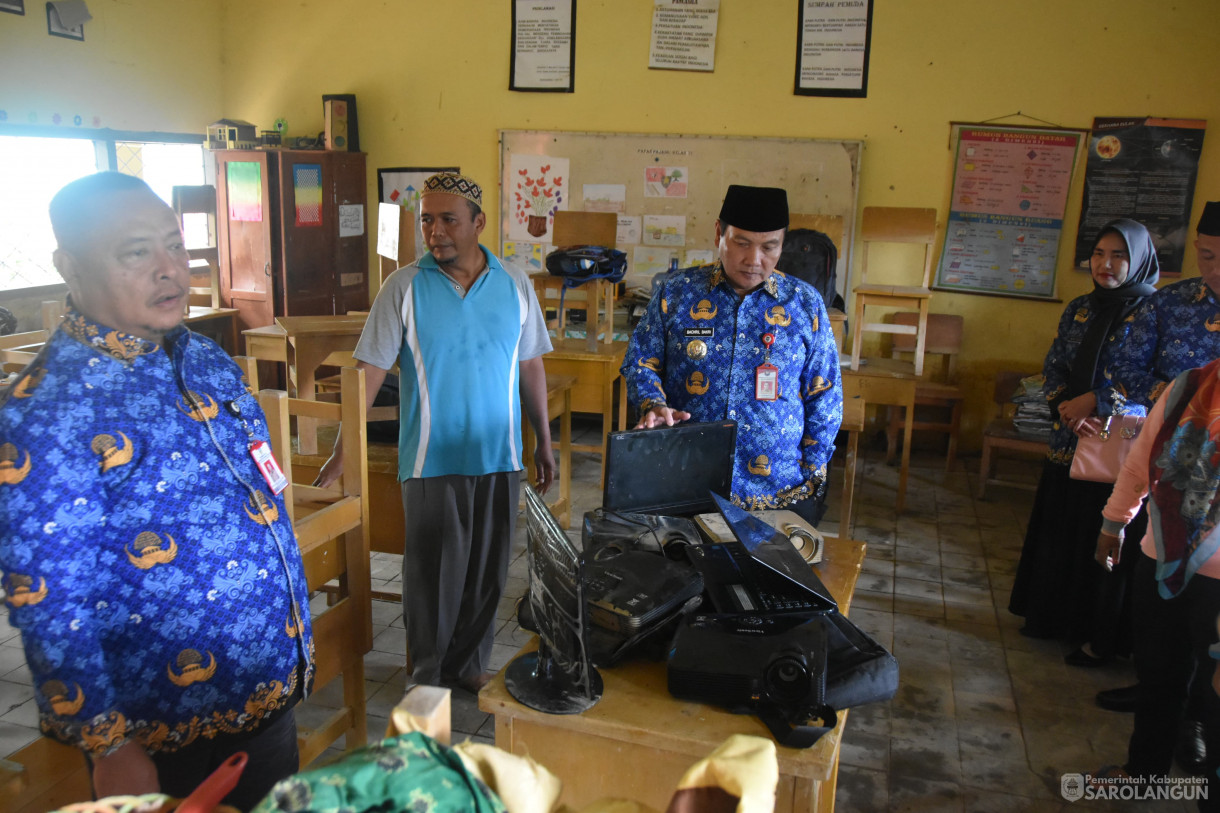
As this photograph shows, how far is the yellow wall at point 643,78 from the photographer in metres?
5.23

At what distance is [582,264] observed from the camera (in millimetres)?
4363

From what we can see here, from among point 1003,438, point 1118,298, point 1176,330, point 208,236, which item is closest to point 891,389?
point 1003,438

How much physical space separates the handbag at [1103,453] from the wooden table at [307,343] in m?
2.97

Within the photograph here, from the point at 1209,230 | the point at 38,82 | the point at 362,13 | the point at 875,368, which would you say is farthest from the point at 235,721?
the point at 362,13

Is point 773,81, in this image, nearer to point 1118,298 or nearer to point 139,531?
point 1118,298

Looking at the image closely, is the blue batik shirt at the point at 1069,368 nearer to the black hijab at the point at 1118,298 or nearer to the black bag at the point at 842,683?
the black hijab at the point at 1118,298

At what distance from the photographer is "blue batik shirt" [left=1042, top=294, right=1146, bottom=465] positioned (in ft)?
9.27

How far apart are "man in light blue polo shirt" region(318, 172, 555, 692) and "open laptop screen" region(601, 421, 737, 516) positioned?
84cm

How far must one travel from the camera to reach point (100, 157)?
5.64m

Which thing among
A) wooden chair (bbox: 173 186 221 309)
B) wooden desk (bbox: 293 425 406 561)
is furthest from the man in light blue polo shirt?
wooden chair (bbox: 173 186 221 309)

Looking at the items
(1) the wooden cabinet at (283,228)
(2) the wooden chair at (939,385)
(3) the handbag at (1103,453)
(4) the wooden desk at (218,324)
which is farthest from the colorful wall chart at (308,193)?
(3) the handbag at (1103,453)

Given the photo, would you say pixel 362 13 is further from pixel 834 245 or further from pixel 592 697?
pixel 592 697

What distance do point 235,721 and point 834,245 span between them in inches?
186
